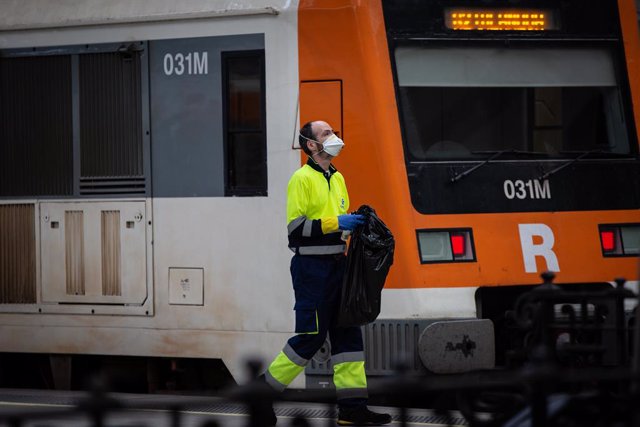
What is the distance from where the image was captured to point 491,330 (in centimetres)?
823

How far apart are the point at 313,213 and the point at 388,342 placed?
1.24 m

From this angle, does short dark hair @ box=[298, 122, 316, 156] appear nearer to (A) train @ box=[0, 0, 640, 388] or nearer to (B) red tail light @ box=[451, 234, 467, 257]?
(A) train @ box=[0, 0, 640, 388]

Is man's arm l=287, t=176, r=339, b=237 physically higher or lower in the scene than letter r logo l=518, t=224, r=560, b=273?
higher

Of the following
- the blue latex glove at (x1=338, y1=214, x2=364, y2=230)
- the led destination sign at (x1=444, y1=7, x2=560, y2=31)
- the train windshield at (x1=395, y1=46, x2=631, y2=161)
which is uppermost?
the led destination sign at (x1=444, y1=7, x2=560, y2=31)

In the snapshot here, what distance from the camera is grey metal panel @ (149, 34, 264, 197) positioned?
29.1ft

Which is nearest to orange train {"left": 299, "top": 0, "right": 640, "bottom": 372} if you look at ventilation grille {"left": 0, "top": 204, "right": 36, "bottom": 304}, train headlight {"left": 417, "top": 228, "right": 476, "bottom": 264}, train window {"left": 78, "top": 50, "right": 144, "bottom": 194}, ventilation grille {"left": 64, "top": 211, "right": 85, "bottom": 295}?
train headlight {"left": 417, "top": 228, "right": 476, "bottom": 264}

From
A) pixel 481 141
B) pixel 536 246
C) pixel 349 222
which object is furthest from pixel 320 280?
pixel 481 141

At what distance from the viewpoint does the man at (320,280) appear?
24.0ft

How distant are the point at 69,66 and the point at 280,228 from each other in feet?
6.38

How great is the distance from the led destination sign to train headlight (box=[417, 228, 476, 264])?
128 centimetres

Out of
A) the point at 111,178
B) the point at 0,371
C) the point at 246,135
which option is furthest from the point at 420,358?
the point at 0,371

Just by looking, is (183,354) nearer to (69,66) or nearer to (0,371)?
(0,371)

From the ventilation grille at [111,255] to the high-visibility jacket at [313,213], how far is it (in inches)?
81.3

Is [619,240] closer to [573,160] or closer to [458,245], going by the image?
[573,160]
